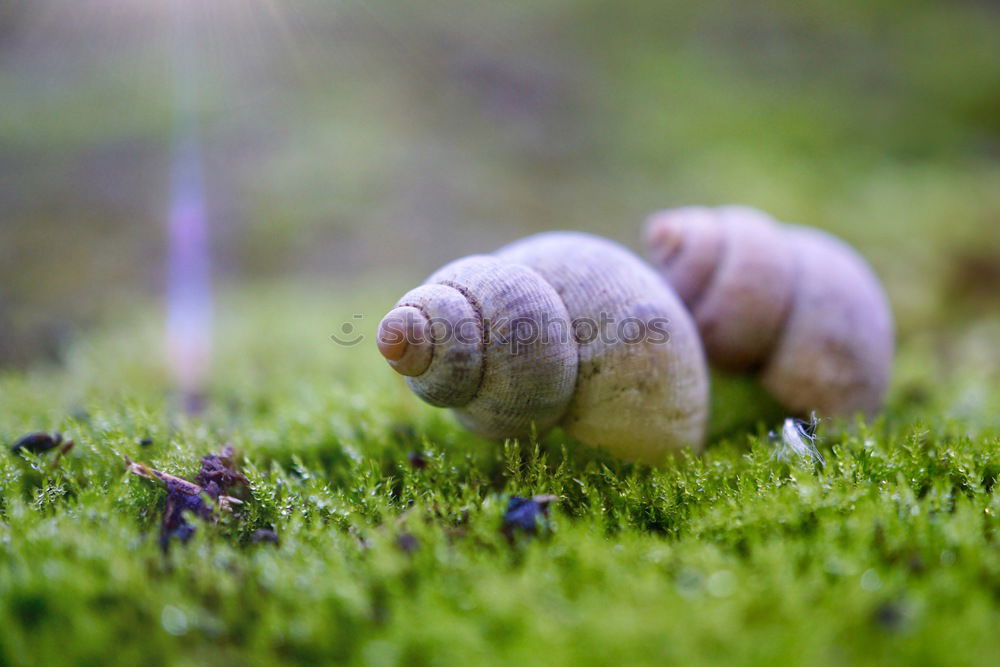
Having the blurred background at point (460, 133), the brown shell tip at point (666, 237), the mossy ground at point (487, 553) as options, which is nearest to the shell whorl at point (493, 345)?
the mossy ground at point (487, 553)

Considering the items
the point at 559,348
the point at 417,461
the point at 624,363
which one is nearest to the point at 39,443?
the point at 417,461

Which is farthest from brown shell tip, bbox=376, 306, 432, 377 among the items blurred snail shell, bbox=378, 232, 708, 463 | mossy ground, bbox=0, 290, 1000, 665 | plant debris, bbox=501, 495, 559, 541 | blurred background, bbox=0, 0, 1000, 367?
blurred background, bbox=0, 0, 1000, 367

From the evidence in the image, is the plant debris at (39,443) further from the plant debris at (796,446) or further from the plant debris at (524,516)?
the plant debris at (796,446)

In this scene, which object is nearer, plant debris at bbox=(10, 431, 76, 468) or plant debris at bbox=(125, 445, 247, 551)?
plant debris at bbox=(125, 445, 247, 551)

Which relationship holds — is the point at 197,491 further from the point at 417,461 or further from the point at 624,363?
the point at 624,363

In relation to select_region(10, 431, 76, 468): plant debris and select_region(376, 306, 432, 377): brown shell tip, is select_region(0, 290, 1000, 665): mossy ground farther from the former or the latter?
select_region(376, 306, 432, 377): brown shell tip

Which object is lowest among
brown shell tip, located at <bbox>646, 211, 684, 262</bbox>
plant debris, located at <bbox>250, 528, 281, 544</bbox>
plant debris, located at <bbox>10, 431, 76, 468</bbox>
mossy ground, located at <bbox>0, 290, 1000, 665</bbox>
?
plant debris, located at <bbox>250, 528, 281, 544</bbox>
